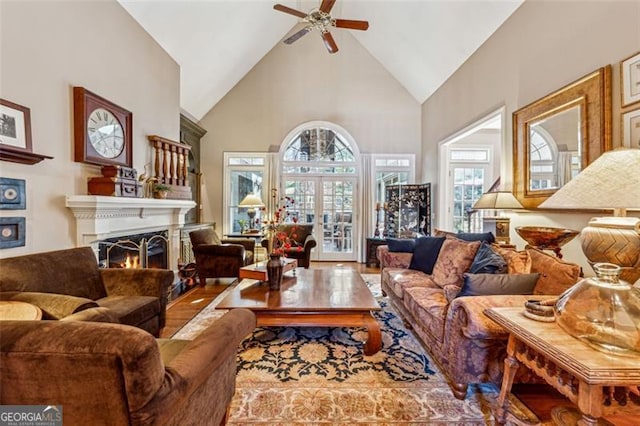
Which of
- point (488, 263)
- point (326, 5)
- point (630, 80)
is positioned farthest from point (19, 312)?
point (630, 80)

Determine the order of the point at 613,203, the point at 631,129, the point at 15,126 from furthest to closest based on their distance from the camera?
1. the point at 15,126
2. the point at 631,129
3. the point at 613,203

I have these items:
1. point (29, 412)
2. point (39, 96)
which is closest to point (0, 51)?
point (39, 96)

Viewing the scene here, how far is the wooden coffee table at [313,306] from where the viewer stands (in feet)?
7.62

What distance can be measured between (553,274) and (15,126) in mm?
3910

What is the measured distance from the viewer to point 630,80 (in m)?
2.09

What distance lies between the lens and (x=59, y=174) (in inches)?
103

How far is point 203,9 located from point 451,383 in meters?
4.92

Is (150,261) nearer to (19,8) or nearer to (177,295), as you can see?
(177,295)

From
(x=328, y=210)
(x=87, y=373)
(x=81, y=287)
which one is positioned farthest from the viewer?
(x=328, y=210)

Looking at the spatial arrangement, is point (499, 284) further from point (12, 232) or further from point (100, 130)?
point (100, 130)

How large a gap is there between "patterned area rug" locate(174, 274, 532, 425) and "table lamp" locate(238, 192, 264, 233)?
320cm

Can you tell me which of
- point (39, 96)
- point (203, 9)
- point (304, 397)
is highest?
point (203, 9)

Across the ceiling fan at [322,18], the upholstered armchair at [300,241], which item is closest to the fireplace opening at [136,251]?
the upholstered armchair at [300,241]

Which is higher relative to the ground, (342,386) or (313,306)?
(313,306)
